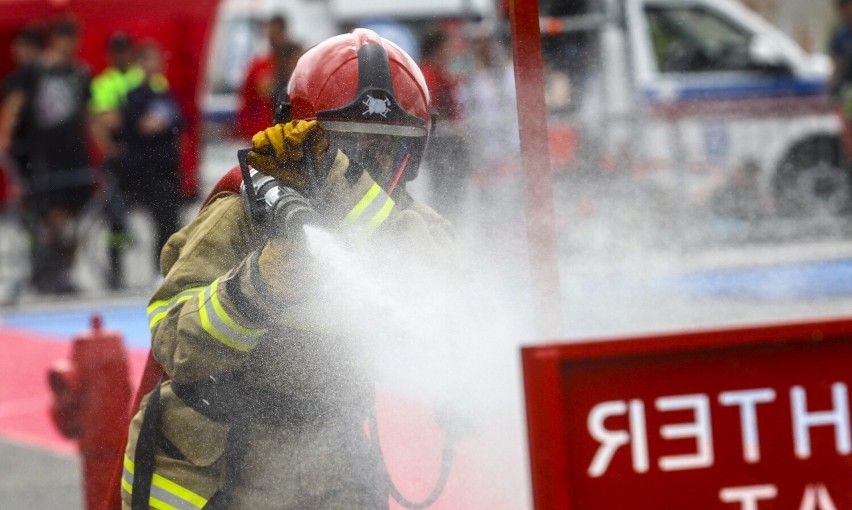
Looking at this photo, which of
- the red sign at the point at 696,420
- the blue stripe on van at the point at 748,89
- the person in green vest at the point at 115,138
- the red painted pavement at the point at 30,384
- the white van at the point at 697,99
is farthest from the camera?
the blue stripe on van at the point at 748,89

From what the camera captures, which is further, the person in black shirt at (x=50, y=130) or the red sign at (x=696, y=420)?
the person in black shirt at (x=50, y=130)

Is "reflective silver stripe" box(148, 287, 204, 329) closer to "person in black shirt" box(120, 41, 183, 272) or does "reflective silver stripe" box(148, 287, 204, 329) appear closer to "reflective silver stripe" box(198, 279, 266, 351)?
"reflective silver stripe" box(198, 279, 266, 351)

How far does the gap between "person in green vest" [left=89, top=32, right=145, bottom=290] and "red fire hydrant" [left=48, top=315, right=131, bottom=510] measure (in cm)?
32

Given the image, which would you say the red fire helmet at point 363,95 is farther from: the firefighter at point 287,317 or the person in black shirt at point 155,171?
the person in black shirt at point 155,171

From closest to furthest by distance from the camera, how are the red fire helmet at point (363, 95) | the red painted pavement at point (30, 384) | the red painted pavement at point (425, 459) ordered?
the red fire helmet at point (363, 95) < the red painted pavement at point (425, 459) < the red painted pavement at point (30, 384)

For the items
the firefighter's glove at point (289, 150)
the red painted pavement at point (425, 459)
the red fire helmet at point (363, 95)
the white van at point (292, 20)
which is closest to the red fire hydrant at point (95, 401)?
the red painted pavement at point (425, 459)

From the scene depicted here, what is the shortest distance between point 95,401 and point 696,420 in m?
1.77

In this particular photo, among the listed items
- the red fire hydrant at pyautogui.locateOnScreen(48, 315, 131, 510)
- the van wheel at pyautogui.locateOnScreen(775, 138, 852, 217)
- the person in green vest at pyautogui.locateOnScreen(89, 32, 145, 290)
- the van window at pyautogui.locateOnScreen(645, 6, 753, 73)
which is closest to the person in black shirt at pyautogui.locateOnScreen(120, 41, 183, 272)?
the person in green vest at pyautogui.locateOnScreen(89, 32, 145, 290)

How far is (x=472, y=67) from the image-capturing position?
19.2 ft

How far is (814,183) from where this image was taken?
9773mm

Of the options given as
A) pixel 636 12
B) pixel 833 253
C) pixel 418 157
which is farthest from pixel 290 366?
pixel 636 12

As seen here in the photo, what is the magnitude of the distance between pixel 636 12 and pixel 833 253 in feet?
7.93

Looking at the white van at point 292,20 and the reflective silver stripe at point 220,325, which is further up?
the white van at point 292,20

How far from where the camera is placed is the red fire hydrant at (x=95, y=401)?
3064 mm
